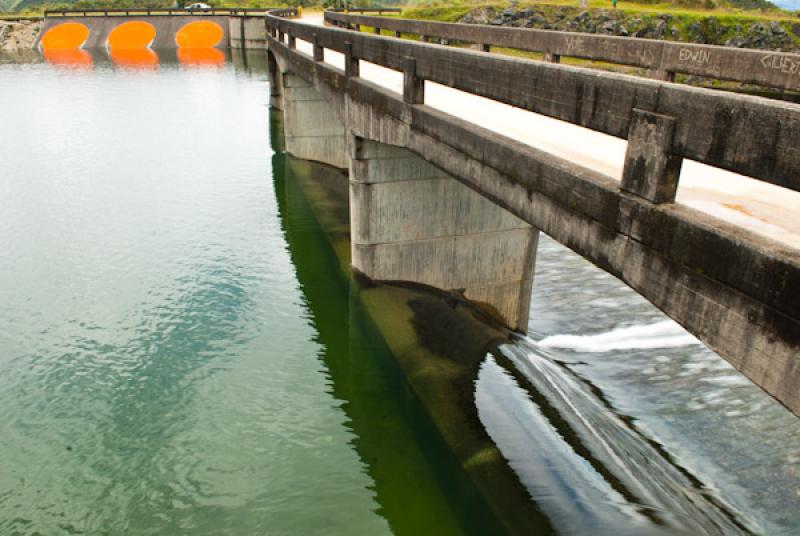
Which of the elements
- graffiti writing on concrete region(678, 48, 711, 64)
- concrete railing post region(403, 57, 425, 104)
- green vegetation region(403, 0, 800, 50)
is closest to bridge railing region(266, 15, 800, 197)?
concrete railing post region(403, 57, 425, 104)

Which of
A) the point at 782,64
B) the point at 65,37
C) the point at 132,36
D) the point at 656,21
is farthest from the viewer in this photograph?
the point at 132,36

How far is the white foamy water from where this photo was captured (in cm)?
1560

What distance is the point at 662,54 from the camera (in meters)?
12.5

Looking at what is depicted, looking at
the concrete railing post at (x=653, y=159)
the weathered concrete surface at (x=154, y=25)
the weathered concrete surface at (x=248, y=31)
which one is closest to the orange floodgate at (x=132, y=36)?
the weathered concrete surface at (x=154, y=25)

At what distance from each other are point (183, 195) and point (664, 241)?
22010 millimetres

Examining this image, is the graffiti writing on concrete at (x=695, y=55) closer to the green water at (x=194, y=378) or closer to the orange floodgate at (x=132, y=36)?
the green water at (x=194, y=378)

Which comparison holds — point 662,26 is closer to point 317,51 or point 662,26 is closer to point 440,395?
point 317,51

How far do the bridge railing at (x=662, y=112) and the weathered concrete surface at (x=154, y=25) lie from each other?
79220mm

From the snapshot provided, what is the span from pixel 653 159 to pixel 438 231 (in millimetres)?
10061

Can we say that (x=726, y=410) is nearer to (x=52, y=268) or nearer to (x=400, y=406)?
(x=400, y=406)

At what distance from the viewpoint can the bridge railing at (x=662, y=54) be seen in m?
10.4

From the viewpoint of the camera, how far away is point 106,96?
43.8 meters

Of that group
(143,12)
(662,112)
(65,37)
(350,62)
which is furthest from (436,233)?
(143,12)

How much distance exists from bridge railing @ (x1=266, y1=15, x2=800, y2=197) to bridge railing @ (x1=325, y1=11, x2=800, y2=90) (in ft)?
16.5
